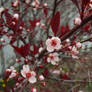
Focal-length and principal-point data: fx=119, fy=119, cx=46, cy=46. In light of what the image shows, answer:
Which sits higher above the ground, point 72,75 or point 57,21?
point 57,21

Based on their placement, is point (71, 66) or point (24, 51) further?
point (71, 66)

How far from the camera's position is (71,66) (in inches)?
129

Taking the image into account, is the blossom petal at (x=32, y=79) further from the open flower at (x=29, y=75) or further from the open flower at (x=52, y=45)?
the open flower at (x=52, y=45)

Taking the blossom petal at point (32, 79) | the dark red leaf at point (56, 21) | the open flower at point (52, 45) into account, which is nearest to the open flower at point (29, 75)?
the blossom petal at point (32, 79)

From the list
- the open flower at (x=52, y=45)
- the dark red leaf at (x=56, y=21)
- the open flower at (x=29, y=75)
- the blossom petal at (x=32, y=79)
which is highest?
the dark red leaf at (x=56, y=21)

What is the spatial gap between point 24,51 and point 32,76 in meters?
0.13

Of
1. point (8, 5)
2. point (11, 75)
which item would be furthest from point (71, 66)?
point (11, 75)

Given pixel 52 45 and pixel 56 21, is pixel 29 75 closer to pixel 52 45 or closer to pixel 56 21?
pixel 52 45

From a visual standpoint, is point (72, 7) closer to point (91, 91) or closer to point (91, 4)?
point (91, 91)

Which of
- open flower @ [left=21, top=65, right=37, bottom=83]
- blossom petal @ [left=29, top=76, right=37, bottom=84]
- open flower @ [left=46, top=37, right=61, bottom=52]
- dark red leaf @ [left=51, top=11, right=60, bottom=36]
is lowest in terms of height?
blossom petal @ [left=29, top=76, right=37, bottom=84]

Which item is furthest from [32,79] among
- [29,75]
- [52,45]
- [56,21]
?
[56,21]

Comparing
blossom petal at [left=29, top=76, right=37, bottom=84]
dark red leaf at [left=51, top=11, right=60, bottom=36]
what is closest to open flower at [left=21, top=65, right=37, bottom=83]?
blossom petal at [left=29, top=76, right=37, bottom=84]

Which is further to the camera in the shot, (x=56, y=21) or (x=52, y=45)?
(x=52, y=45)

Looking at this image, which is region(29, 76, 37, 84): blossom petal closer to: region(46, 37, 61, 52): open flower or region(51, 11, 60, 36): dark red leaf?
region(46, 37, 61, 52): open flower
